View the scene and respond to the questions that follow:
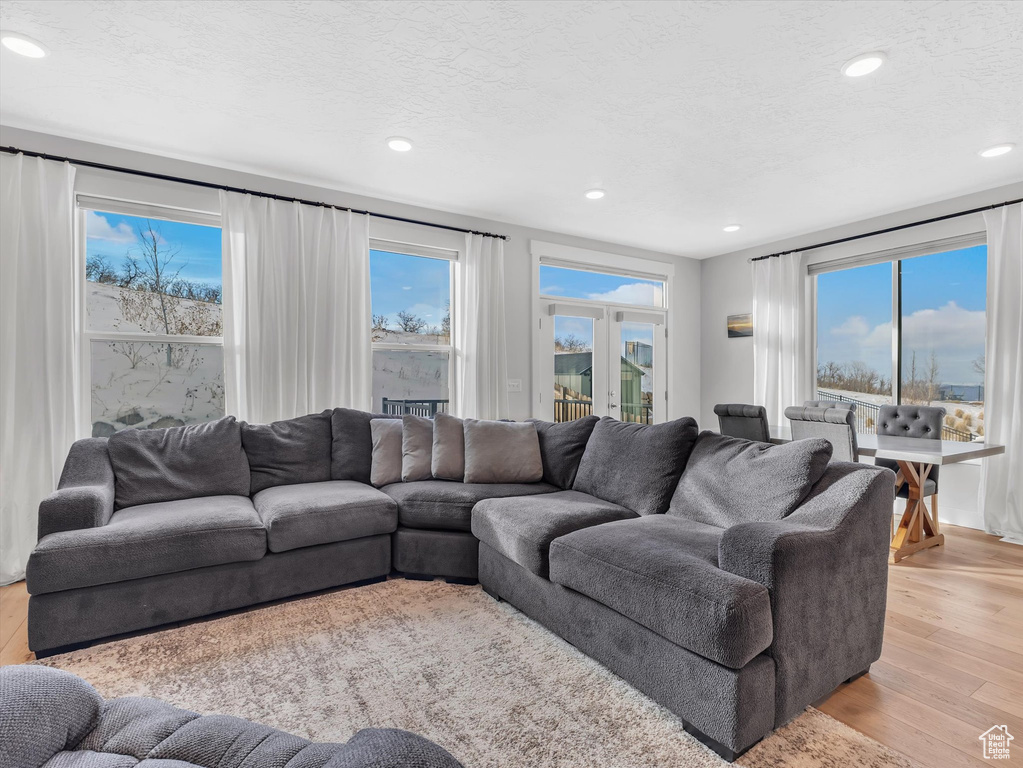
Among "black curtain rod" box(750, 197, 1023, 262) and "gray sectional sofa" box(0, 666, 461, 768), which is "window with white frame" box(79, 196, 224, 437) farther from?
"black curtain rod" box(750, 197, 1023, 262)

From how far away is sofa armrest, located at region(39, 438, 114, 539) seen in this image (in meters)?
2.32

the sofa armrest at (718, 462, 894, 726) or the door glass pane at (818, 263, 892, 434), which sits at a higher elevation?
the door glass pane at (818, 263, 892, 434)

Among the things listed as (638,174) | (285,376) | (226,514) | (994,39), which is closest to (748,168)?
(638,174)

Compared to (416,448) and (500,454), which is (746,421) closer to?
(500,454)

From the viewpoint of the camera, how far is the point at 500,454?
3.34 m

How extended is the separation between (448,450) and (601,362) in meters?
2.76

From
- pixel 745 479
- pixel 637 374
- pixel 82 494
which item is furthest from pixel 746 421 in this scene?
pixel 82 494

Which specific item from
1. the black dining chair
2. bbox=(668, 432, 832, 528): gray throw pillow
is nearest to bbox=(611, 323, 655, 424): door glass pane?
the black dining chair

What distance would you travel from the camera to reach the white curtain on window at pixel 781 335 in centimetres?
524

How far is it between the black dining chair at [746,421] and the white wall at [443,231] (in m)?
1.95

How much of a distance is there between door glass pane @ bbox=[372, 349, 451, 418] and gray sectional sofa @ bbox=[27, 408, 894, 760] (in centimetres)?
90

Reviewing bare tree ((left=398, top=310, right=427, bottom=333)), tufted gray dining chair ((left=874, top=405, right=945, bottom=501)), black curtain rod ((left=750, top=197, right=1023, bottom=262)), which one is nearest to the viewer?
tufted gray dining chair ((left=874, top=405, right=945, bottom=501))

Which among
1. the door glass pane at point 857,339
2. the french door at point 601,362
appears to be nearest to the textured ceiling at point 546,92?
the door glass pane at point 857,339

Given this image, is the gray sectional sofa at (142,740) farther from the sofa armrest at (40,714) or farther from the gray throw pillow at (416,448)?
the gray throw pillow at (416,448)
